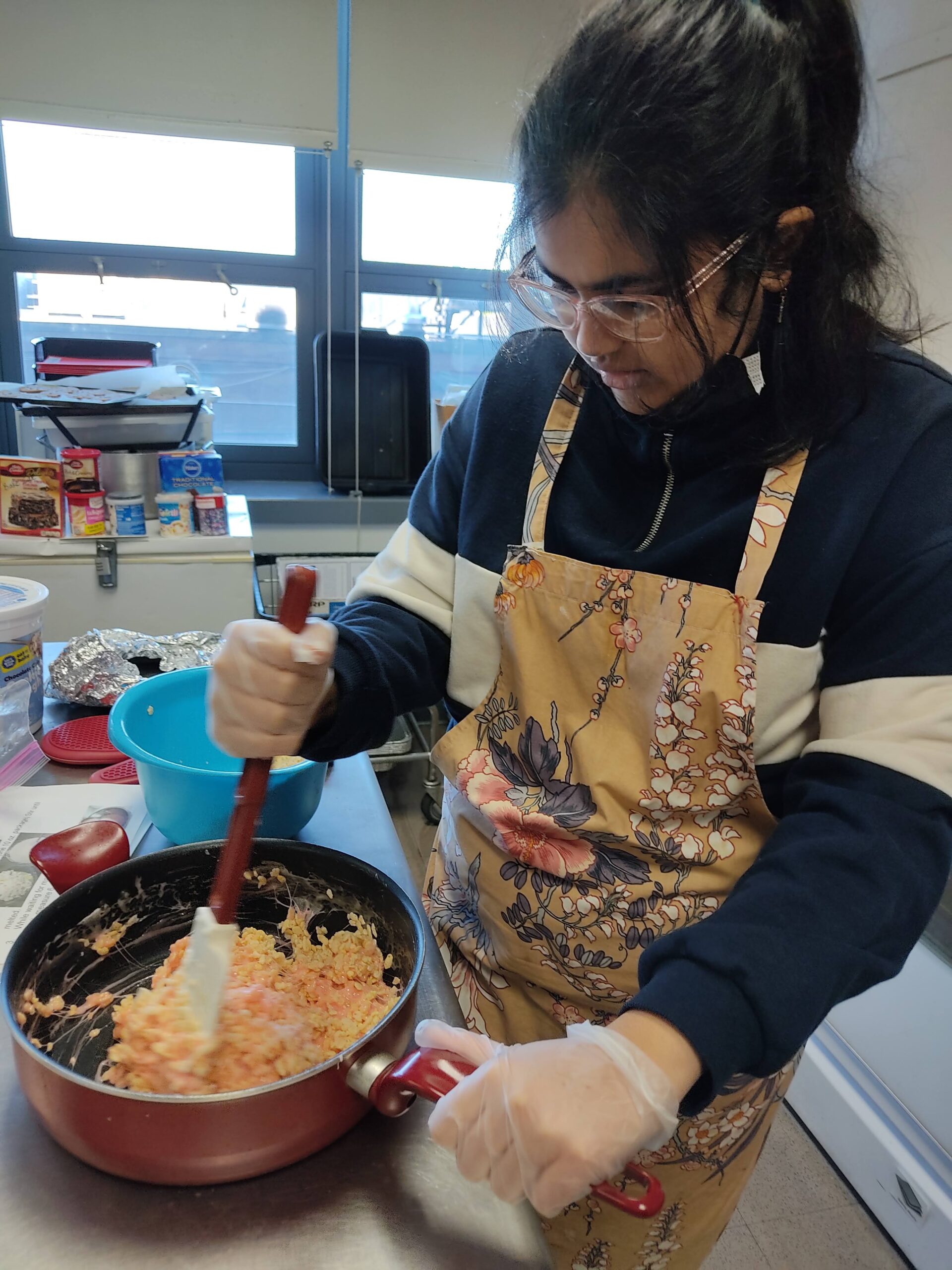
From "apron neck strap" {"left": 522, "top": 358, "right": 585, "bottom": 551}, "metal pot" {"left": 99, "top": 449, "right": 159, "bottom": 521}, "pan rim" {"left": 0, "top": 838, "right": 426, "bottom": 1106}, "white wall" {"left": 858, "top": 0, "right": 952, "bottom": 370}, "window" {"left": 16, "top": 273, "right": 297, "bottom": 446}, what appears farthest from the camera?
"window" {"left": 16, "top": 273, "right": 297, "bottom": 446}

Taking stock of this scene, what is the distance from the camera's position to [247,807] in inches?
26.1

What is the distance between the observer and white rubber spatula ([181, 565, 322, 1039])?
618 mm

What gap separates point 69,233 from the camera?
2.59 meters

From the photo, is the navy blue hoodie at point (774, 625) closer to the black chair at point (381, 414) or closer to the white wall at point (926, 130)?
the white wall at point (926, 130)

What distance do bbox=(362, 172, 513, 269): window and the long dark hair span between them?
7.45ft

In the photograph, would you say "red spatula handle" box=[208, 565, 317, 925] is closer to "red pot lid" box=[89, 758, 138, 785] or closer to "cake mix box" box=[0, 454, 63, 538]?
"red pot lid" box=[89, 758, 138, 785]

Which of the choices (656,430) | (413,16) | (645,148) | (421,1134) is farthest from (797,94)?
(413,16)

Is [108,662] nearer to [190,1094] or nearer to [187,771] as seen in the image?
[187,771]

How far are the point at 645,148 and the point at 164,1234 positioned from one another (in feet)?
2.62

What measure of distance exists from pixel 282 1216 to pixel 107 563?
1760 millimetres

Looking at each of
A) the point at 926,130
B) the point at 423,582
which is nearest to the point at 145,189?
the point at 926,130

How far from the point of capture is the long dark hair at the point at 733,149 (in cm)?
58

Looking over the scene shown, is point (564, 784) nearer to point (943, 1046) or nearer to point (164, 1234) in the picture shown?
point (164, 1234)

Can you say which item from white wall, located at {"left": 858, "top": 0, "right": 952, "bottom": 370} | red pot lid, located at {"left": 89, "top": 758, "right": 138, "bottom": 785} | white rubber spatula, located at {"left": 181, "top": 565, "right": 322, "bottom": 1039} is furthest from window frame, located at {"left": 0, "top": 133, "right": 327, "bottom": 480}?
white rubber spatula, located at {"left": 181, "top": 565, "right": 322, "bottom": 1039}
